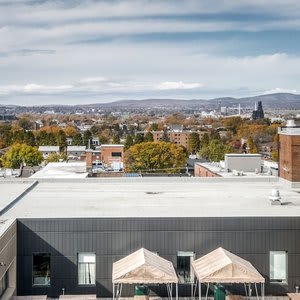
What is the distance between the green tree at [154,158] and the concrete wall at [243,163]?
3376cm

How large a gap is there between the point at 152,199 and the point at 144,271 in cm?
746

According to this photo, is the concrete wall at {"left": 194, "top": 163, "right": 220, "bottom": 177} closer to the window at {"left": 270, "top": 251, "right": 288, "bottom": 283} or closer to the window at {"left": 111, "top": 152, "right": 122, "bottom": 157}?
the window at {"left": 270, "top": 251, "right": 288, "bottom": 283}

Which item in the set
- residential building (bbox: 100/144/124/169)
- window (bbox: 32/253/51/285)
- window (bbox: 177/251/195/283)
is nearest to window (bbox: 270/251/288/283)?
window (bbox: 177/251/195/283)

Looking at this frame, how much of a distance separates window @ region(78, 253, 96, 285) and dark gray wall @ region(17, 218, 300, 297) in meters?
0.15

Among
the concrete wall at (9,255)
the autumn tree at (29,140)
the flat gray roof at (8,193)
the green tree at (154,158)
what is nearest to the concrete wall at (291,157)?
the flat gray roof at (8,193)

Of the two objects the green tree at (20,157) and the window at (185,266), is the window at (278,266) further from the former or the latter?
the green tree at (20,157)

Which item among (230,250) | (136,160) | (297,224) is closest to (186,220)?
(230,250)

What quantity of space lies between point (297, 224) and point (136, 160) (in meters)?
61.3

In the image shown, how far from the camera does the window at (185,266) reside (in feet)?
62.0

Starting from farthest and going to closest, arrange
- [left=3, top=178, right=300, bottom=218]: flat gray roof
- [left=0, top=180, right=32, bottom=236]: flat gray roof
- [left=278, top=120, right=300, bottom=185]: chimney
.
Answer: [left=278, top=120, right=300, bottom=185]: chimney
[left=3, top=178, right=300, bottom=218]: flat gray roof
[left=0, top=180, right=32, bottom=236]: flat gray roof

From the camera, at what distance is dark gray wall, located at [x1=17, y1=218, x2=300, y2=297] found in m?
18.6

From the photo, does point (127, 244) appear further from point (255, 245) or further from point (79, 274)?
point (255, 245)

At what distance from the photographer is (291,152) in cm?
2955

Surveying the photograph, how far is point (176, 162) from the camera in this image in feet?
264
